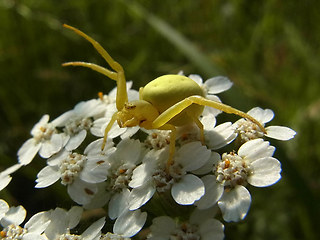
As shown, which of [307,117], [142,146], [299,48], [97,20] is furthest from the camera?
[97,20]

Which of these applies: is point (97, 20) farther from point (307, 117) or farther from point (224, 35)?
point (307, 117)

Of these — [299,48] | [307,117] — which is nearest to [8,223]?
[307,117]

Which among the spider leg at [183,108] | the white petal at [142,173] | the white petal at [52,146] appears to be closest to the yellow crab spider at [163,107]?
the spider leg at [183,108]

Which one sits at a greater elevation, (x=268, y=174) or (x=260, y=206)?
(x=268, y=174)

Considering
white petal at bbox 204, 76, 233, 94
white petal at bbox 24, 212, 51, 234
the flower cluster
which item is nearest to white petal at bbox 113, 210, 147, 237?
the flower cluster

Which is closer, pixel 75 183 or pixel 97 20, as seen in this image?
pixel 75 183

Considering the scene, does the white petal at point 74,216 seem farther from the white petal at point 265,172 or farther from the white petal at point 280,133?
the white petal at point 280,133
